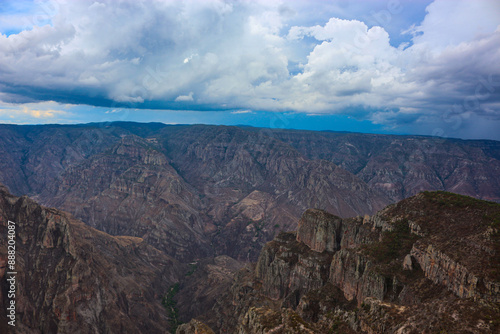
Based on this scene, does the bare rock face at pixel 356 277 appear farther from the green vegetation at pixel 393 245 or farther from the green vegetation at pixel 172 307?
the green vegetation at pixel 172 307

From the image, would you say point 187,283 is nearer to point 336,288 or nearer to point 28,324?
point 28,324

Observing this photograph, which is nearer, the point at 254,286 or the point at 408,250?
the point at 408,250

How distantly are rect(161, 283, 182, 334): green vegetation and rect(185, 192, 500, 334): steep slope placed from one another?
3384cm

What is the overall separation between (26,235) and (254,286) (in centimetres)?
9430

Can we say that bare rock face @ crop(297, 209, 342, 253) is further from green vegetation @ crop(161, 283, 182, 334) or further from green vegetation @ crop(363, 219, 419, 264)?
green vegetation @ crop(161, 283, 182, 334)

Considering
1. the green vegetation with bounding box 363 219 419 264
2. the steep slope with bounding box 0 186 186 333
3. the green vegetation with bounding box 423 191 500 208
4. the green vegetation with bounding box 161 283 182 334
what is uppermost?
the green vegetation with bounding box 423 191 500 208

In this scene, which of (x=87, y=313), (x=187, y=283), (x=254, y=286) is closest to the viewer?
(x=87, y=313)

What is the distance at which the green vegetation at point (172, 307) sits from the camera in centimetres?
13730

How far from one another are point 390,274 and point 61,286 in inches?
4483

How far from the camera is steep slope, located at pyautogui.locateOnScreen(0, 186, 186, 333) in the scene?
100 metres

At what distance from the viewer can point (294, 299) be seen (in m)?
96.4

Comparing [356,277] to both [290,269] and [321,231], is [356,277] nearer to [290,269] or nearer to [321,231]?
Result: [321,231]

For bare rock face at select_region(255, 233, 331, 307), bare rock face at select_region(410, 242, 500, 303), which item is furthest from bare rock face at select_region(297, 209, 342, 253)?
bare rock face at select_region(410, 242, 500, 303)

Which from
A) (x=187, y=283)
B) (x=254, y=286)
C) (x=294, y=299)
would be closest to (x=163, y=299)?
(x=187, y=283)
